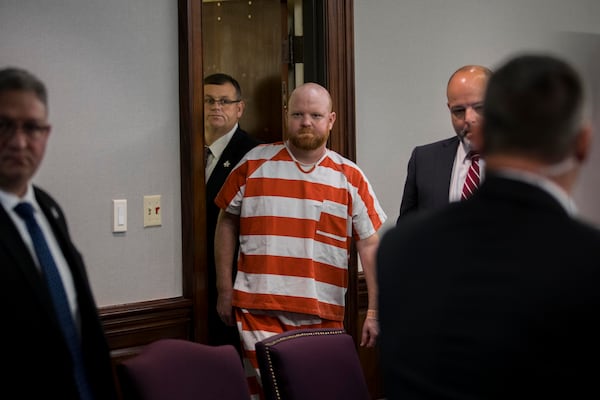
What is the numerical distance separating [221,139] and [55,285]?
7.96ft

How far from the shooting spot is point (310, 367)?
2.22 meters

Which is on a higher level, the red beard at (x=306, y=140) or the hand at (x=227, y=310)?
the red beard at (x=306, y=140)

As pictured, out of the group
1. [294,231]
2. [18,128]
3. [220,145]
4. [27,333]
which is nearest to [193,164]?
[294,231]

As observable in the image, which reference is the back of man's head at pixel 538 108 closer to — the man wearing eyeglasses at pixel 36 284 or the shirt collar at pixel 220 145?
the man wearing eyeglasses at pixel 36 284

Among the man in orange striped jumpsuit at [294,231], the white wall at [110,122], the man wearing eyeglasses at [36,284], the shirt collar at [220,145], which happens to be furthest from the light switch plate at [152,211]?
the man wearing eyeglasses at [36,284]

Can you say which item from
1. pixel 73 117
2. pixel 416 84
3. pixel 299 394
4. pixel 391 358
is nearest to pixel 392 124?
pixel 416 84

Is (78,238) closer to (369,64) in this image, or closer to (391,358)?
(369,64)

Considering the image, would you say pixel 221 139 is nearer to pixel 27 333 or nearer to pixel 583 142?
pixel 27 333

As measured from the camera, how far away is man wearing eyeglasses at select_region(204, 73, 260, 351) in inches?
150

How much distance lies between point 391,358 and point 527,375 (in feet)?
0.74

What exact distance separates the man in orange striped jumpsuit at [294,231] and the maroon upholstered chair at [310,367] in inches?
29.5

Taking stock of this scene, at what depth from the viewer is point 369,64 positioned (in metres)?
3.81

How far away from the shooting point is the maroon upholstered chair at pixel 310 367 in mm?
2178

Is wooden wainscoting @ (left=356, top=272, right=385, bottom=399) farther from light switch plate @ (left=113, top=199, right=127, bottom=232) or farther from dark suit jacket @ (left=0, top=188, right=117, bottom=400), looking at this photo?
dark suit jacket @ (left=0, top=188, right=117, bottom=400)
